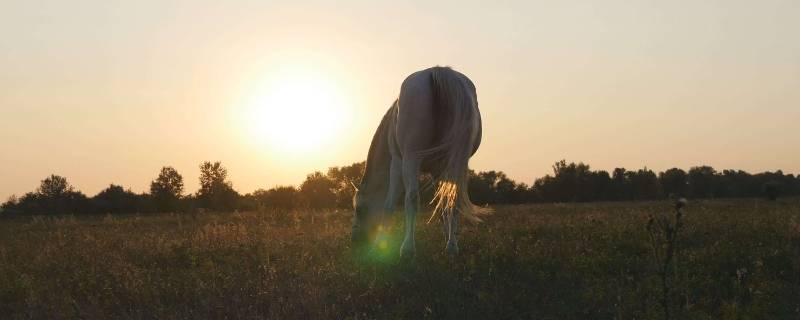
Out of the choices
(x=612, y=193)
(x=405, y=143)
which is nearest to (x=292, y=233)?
(x=405, y=143)

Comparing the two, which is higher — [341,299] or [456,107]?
[456,107]

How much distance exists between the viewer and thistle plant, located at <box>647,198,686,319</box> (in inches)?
131

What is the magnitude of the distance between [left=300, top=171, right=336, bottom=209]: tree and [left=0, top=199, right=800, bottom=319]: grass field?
28600 mm

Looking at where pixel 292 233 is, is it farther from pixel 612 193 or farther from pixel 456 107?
pixel 612 193

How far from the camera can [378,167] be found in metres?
9.73

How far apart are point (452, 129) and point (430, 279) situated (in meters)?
2.45

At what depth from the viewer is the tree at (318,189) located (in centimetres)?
3812

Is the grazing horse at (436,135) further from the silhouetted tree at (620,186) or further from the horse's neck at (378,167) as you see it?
the silhouetted tree at (620,186)

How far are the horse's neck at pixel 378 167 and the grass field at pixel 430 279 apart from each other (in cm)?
91

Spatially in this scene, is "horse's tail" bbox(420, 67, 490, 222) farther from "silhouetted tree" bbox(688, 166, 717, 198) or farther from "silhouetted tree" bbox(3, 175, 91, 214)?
"silhouetted tree" bbox(688, 166, 717, 198)

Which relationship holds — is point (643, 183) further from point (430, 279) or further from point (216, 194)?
point (430, 279)

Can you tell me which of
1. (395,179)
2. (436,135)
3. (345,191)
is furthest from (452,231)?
(345,191)

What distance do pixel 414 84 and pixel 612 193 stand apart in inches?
3227

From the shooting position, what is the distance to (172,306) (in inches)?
220
